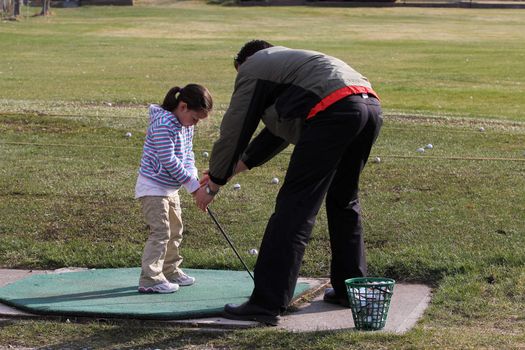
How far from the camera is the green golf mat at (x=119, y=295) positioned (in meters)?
5.57

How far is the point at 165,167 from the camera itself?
5.88 meters

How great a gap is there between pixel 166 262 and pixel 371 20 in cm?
4773

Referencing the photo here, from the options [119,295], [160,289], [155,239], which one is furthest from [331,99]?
[119,295]

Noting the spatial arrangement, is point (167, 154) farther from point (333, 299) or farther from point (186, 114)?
point (333, 299)

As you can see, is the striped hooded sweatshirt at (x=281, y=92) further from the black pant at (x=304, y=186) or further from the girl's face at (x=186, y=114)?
the girl's face at (x=186, y=114)

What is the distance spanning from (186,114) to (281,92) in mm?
761

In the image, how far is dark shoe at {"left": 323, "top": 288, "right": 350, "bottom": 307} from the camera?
228 inches

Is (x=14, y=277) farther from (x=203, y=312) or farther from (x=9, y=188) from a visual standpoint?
(x=9, y=188)

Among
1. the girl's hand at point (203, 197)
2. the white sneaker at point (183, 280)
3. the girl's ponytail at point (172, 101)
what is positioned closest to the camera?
the girl's hand at point (203, 197)

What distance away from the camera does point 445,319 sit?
5.51m

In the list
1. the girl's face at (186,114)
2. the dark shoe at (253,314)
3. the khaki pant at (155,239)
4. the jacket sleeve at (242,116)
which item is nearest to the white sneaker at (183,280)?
the khaki pant at (155,239)

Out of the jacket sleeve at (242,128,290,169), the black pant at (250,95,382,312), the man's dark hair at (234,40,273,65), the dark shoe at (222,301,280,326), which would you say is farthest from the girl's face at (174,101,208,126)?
the dark shoe at (222,301,280,326)

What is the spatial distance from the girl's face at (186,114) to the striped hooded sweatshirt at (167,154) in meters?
0.03

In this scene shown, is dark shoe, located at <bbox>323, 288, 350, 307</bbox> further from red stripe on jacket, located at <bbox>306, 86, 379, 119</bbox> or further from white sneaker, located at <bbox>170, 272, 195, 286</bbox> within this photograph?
red stripe on jacket, located at <bbox>306, 86, 379, 119</bbox>
